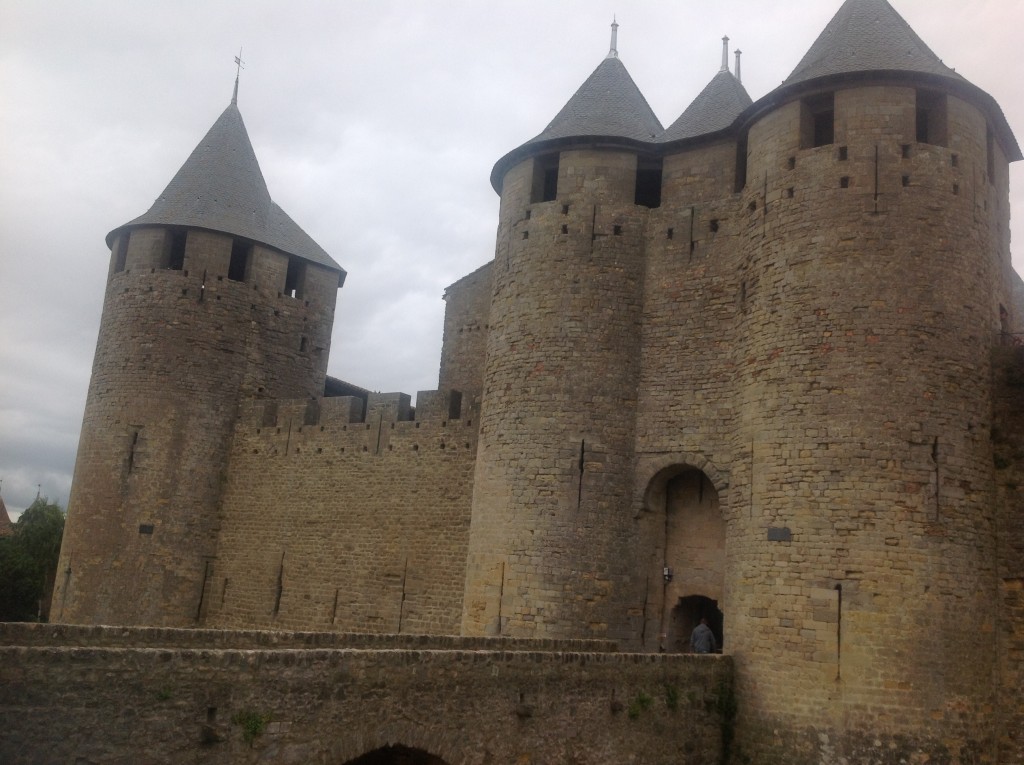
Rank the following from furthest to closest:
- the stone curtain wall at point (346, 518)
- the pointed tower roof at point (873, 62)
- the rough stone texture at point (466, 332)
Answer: the rough stone texture at point (466, 332)
the stone curtain wall at point (346, 518)
the pointed tower roof at point (873, 62)

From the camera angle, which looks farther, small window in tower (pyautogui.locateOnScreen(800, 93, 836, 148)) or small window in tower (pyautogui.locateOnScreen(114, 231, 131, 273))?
small window in tower (pyautogui.locateOnScreen(114, 231, 131, 273))

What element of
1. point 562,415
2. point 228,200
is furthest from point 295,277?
point 562,415

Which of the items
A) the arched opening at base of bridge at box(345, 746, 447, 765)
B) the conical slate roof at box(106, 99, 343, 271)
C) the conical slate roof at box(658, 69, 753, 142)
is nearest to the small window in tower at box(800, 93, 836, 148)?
the conical slate roof at box(658, 69, 753, 142)

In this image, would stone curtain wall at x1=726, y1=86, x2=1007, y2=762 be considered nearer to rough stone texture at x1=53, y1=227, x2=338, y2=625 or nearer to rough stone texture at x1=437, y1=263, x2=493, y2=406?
rough stone texture at x1=437, y1=263, x2=493, y2=406

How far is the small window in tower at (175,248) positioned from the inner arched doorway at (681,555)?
1332 centimetres

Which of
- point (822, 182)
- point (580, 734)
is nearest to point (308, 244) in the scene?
point (822, 182)

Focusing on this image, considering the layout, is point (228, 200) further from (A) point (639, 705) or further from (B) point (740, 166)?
(A) point (639, 705)

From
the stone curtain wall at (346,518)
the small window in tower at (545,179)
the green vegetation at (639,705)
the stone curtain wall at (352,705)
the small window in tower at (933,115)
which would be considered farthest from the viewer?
the stone curtain wall at (346,518)

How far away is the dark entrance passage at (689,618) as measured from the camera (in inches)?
603

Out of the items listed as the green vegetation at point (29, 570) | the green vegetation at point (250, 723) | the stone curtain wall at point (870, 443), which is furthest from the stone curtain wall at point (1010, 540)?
the green vegetation at point (29, 570)

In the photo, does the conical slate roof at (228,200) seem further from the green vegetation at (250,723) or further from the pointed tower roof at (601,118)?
the green vegetation at (250,723)

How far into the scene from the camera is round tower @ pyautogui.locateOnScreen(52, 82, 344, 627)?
21719mm

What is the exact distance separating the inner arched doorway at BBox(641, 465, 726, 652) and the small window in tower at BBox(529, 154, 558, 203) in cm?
533

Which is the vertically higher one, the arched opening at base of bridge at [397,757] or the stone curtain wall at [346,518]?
the stone curtain wall at [346,518]
